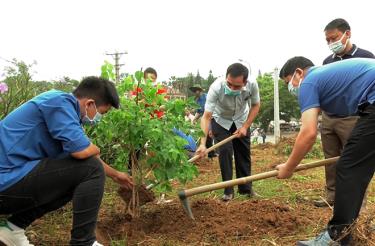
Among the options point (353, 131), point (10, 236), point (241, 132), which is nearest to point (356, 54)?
point (241, 132)

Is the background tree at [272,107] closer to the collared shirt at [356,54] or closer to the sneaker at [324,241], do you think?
the collared shirt at [356,54]

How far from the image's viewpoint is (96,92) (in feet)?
9.33

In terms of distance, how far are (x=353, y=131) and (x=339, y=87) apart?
342 millimetres

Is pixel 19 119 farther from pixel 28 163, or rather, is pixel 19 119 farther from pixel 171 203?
pixel 171 203

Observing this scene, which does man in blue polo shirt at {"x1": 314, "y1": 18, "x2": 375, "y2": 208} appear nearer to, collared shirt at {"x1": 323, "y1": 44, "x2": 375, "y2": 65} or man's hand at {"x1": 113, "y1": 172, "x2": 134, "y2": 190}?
collared shirt at {"x1": 323, "y1": 44, "x2": 375, "y2": 65}

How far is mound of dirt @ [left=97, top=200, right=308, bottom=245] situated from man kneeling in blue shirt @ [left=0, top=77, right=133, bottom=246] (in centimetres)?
67

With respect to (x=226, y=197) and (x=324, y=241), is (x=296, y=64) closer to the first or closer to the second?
(x=324, y=241)

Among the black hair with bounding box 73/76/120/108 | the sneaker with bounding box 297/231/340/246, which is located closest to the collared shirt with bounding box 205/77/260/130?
the black hair with bounding box 73/76/120/108

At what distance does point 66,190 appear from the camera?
2.66 metres

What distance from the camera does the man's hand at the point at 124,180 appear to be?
3.24 meters

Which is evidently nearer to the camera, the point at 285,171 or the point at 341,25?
the point at 285,171

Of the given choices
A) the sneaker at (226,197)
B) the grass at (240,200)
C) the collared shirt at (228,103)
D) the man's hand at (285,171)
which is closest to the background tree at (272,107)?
the grass at (240,200)

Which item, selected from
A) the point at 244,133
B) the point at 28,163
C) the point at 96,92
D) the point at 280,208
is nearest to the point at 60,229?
the point at 28,163

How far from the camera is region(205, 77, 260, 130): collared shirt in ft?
16.2
